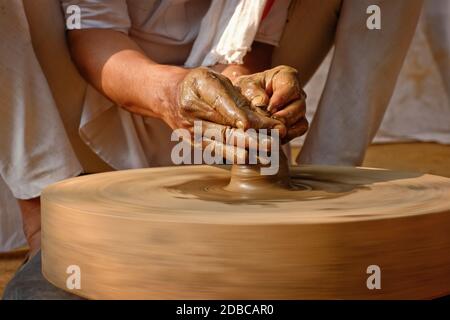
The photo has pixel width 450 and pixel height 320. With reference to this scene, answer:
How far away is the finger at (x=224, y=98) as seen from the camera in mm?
1281

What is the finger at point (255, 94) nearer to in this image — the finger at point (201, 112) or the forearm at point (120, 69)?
the finger at point (201, 112)

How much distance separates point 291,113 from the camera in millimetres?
1373

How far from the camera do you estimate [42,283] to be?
4.19 feet

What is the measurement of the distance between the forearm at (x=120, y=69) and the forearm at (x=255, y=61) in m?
0.22

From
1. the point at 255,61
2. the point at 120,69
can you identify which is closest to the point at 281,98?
the point at 120,69

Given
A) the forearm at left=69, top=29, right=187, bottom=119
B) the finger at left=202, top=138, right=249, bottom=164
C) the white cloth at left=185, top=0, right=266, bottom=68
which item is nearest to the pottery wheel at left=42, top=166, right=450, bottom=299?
the finger at left=202, top=138, right=249, bottom=164

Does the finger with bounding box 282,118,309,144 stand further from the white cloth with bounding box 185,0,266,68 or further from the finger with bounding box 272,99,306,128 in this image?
the white cloth with bounding box 185,0,266,68

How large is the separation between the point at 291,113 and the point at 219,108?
13 cm

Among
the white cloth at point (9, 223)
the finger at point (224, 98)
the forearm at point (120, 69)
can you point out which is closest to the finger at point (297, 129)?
the finger at point (224, 98)

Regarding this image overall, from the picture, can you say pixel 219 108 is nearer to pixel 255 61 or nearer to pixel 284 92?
pixel 284 92

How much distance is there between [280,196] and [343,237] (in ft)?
0.77

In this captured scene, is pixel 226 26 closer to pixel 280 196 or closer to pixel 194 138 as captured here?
pixel 194 138

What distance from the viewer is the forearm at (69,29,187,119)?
1.73 meters

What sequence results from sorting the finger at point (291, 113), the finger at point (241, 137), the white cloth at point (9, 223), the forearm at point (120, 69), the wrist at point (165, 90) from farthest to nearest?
1. the white cloth at point (9, 223)
2. the forearm at point (120, 69)
3. the wrist at point (165, 90)
4. the finger at point (291, 113)
5. the finger at point (241, 137)
